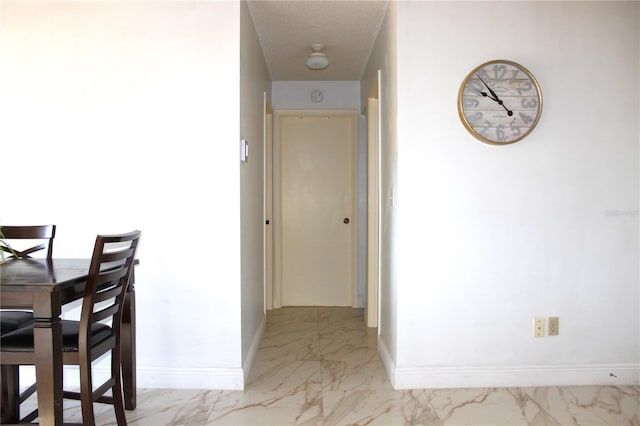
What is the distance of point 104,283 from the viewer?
179 cm

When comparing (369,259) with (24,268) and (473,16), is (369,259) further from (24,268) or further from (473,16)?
(24,268)

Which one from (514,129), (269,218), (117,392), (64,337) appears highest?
(514,129)

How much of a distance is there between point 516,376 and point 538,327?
0.99ft

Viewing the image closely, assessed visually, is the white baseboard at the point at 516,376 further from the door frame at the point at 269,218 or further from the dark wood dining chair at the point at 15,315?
the door frame at the point at 269,218

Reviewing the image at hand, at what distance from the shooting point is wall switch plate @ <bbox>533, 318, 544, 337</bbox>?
2.55 metres

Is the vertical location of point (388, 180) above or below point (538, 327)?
above

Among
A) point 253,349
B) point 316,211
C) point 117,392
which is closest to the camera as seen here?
point 117,392

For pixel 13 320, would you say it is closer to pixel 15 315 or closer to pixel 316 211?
pixel 15 315

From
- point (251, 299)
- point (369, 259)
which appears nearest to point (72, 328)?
point (251, 299)

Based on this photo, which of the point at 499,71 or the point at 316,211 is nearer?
the point at 499,71

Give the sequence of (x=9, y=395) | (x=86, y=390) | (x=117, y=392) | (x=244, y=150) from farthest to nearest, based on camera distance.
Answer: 1. (x=244, y=150)
2. (x=117, y=392)
3. (x=9, y=395)
4. (x=86, y=390)

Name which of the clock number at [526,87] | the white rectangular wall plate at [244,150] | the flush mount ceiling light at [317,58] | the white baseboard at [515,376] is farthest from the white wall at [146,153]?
the clock number at [526,87]

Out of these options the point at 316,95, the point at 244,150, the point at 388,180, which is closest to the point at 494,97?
the point at 388,180

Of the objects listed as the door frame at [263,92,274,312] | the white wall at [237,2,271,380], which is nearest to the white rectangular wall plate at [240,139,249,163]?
the white wall at [237,2,271,380]
